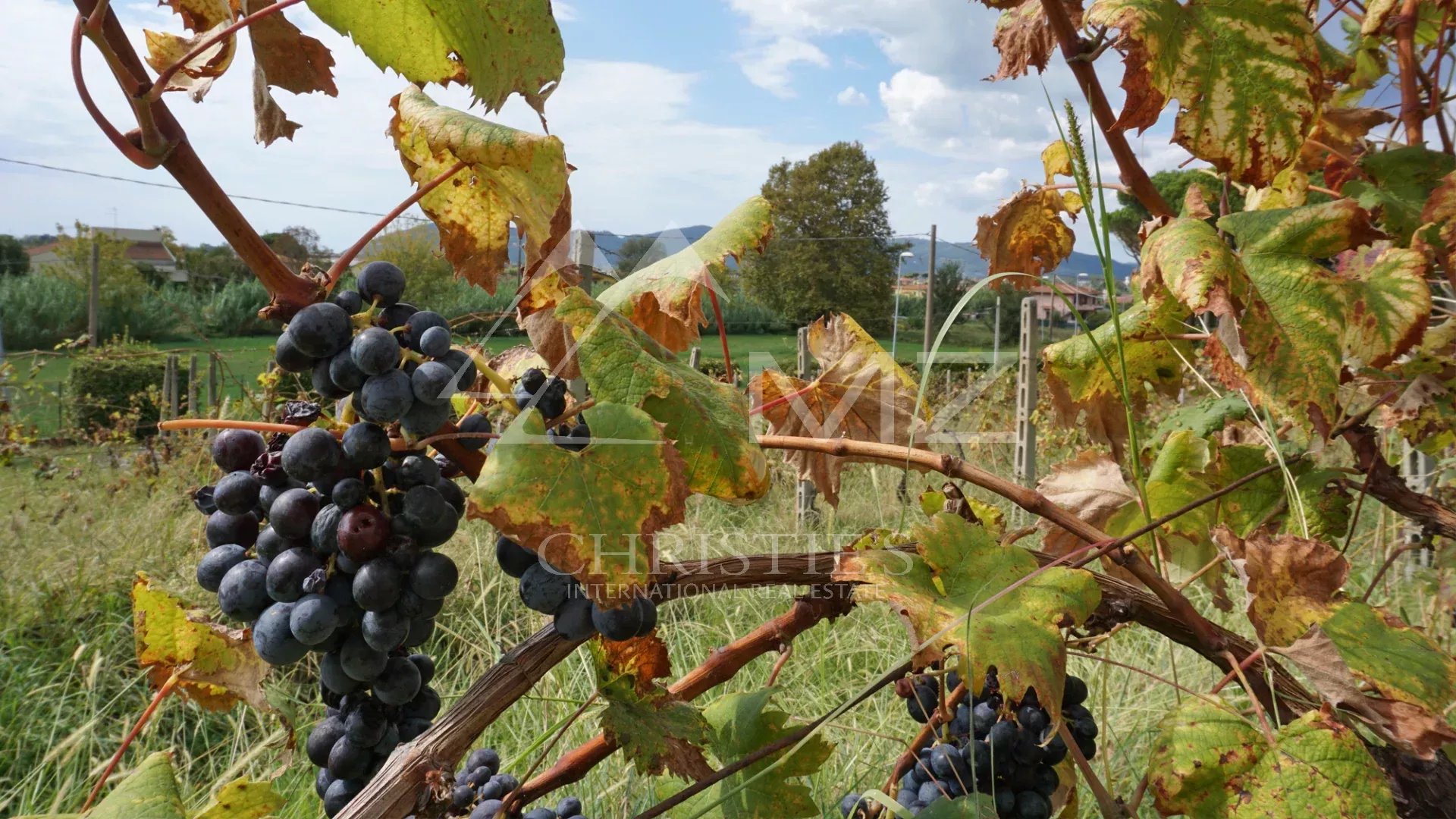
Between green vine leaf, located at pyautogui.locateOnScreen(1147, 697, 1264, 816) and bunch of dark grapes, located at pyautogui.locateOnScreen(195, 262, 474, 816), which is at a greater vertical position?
bunch of dark grapes, located at pyautogui.locateOnScreen(195, 262, 474, 816)

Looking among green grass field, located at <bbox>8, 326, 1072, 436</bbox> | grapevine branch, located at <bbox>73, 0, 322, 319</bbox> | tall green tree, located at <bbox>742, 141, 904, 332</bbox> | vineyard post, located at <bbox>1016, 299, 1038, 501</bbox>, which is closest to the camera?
grapevine branch, located at <bbox>73, 0, 322, 319</bbox>

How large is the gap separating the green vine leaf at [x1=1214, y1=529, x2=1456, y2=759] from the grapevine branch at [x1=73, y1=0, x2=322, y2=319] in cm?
83

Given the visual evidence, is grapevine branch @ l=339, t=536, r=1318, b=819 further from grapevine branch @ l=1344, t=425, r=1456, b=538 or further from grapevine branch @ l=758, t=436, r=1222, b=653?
grapevine branch @ l=1344, t=425, r=1456, b=538

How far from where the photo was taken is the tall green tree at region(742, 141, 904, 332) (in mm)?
16875

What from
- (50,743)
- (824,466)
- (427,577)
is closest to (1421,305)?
(824,466)

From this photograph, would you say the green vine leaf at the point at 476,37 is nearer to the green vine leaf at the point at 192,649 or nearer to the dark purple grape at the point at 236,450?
the dark purple grape at the point at 236,450

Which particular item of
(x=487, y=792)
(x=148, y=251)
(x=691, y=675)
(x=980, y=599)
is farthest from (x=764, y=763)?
(x=148, y=251)

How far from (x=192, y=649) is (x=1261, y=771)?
3.03 ft

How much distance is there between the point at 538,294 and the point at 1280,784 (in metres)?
0.73

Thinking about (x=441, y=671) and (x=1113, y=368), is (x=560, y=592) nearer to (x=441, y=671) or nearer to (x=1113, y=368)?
(x=1113, y=368)

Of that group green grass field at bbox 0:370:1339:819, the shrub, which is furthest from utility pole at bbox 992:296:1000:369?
the shrub

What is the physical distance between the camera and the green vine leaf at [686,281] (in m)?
0.87

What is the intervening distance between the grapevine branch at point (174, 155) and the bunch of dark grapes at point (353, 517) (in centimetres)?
4

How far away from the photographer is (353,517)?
578mm
